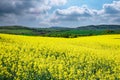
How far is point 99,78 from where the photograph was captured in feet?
37.3

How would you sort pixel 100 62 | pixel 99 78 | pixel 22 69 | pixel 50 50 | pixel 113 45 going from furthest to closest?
pixel 113 45
pixel 50 50
pixel 100 62
pixel 99 78
pixel 22 69

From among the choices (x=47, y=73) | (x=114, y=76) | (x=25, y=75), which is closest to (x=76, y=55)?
(x=114, y=76)

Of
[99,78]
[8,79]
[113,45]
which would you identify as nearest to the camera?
[8,79]

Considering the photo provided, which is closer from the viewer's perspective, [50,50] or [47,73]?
[47,73]

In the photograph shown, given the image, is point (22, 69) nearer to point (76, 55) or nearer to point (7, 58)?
point (7, 58)

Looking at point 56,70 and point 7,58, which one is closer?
point 56,70

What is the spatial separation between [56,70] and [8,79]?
1939mm

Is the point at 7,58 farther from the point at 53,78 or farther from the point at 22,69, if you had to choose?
the point at 53,78

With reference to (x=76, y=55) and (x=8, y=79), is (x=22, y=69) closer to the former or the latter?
(x=8, y=79)

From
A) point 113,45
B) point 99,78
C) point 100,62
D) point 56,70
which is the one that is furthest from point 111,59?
point 113,45

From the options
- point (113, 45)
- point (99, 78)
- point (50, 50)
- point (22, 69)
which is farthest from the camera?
point (113, 45)

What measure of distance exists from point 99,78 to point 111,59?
5058 mm

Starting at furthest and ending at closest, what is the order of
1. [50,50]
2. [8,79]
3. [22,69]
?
[50,50], [22,69], [8,79]

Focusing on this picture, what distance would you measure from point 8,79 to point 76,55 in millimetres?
6988
